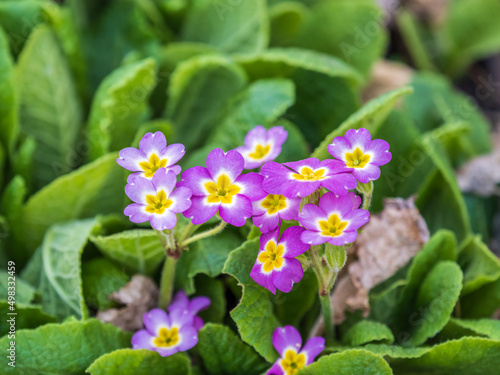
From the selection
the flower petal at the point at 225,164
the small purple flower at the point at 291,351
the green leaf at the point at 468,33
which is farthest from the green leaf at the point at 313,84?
the green leaf at the point at 468,33

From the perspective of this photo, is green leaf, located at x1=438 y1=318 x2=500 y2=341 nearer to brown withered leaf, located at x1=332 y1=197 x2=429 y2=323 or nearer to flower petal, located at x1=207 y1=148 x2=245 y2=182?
brown withered leaf, located at x1=332 y1=197 x2=429 y2=323

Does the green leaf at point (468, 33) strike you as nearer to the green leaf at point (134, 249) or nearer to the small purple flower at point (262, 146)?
the small purple flower at point (262, 146)

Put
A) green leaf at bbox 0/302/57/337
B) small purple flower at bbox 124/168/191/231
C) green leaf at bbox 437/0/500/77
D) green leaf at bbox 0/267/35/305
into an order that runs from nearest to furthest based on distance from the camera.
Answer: small purple flower at bbox 124/168/191/231 < green leaf at bbox 0/302/57/337 < green leaf at bbox 0/267/35/305 < green leaf at bbox 437/0/500/77

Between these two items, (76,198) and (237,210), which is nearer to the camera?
(237,210)

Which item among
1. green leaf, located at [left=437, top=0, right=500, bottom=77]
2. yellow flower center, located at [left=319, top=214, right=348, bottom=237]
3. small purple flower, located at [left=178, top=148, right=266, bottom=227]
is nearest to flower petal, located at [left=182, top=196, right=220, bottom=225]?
small purple flower, located at [left=178, top=148, right=266, bottom=227]

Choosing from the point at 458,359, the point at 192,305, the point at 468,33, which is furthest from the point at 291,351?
the point at 468,33

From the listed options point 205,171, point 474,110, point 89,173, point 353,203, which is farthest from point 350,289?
point 474,110

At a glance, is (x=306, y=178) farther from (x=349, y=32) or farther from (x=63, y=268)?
(x=349, y=32)
